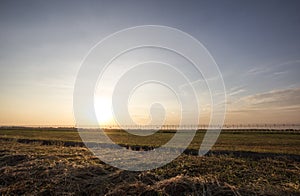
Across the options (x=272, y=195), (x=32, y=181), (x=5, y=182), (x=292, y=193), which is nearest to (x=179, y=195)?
(x=272, y=195)

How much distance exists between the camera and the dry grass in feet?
32.2

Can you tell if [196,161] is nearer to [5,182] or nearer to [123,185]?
[123,185]

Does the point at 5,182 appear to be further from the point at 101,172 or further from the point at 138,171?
the point at 138,171

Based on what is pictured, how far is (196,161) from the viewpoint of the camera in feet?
50.1

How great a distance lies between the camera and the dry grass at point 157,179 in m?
9.81

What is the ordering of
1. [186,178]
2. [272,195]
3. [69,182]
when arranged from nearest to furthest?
[272,195], [186,178], [69,182]

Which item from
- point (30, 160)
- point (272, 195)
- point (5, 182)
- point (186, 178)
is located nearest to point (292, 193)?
point (272, 195)

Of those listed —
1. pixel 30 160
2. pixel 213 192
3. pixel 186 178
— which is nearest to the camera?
pixel 213 192

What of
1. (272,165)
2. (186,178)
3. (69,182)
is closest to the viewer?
(186,178)

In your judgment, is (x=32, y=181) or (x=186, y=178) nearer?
(x=186, y=178)

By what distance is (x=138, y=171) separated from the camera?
42.2ft

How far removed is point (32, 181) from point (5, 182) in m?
1.56

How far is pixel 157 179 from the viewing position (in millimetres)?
11547

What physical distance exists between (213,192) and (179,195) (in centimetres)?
122
